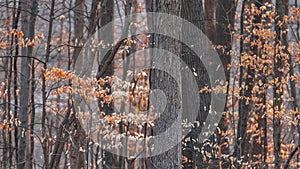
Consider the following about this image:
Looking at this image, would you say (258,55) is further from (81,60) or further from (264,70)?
(81,60)

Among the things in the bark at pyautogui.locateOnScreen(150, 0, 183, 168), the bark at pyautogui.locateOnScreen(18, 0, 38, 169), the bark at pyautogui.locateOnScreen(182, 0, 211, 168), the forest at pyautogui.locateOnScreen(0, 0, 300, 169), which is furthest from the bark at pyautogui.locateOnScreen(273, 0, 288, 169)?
the bark at pyautogui.locateOnScreen(18, 0, 38, 169)

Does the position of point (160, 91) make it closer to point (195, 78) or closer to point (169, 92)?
point (169, 92)

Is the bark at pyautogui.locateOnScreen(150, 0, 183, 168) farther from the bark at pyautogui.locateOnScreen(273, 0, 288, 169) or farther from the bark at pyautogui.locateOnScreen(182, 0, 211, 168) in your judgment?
the bark at pyautogui.locateOnScreen(273, 0, 288, 169)

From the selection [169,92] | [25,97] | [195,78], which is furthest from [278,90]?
[25,97]

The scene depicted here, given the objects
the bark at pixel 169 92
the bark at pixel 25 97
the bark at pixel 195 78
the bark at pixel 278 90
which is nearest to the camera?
the bark at pixel 169 92

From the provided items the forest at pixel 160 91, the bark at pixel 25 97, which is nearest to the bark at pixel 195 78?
the forest at pixel 160 91

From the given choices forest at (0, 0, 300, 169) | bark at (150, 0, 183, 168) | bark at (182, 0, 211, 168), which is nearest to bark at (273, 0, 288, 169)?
forest at (0, 0, 300, 169)

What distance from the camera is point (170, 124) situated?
6.79 meters

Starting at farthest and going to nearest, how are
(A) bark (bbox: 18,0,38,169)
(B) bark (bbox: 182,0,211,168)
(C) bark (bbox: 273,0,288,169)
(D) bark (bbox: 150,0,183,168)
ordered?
(B) bark (bbox: 182,0,211,168)
(C) bark (bbox: 273,0,288,169)
(A) bark (bbox: 18,0,38,169)
(D) bark (bbox: 150,0,183,168)

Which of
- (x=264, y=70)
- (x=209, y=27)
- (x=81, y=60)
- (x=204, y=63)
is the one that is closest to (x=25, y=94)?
(x=81, y=60)

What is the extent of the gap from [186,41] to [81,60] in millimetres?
1997

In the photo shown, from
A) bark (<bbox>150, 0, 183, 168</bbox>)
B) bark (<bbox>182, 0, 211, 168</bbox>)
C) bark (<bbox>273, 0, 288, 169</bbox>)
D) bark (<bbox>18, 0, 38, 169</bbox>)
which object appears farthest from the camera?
bark (<bbox>182, 0, 211, 168</bbox>)

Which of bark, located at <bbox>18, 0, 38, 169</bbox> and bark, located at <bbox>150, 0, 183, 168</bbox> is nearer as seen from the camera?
bark, located at <bbox>150, 0, 183, 168</bbox>

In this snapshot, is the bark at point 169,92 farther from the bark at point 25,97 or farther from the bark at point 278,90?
the bark at point 278,90
